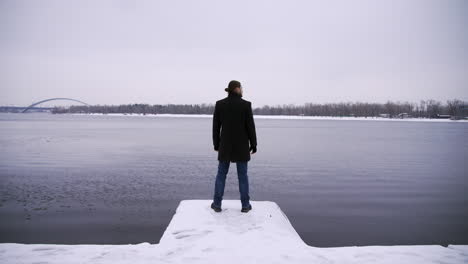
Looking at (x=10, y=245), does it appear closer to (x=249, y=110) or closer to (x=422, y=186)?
(x=249, y=110)

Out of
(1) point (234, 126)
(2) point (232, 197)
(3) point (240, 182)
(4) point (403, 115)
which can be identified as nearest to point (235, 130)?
(1) point (234, 126)

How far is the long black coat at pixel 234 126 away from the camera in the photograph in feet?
17.2

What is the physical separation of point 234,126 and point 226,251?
6.81 feet

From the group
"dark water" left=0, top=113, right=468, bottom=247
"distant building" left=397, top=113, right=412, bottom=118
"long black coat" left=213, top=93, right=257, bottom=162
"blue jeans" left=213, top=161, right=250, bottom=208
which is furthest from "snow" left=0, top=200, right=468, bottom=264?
"distant building" left=397, top=113, right=412, bottom=118

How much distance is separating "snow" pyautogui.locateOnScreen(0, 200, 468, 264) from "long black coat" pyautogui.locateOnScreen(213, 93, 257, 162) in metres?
1.18

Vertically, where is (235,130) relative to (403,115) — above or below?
below

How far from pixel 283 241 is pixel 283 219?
0.91 metres

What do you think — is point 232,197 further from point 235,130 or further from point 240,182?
point 235,130

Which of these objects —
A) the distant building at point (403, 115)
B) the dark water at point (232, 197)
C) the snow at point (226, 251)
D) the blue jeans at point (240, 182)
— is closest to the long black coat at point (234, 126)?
the blue jeans at point (240, 182)

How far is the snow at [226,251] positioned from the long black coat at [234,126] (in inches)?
46.4

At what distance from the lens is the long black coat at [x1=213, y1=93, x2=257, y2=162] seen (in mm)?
5238

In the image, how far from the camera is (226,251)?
3930mm

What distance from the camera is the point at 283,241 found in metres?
4.29

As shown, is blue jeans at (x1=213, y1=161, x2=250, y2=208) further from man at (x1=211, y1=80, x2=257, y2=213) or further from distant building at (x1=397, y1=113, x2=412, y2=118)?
distant building at (x1=397, y1=113, x2=412, y2=118)
